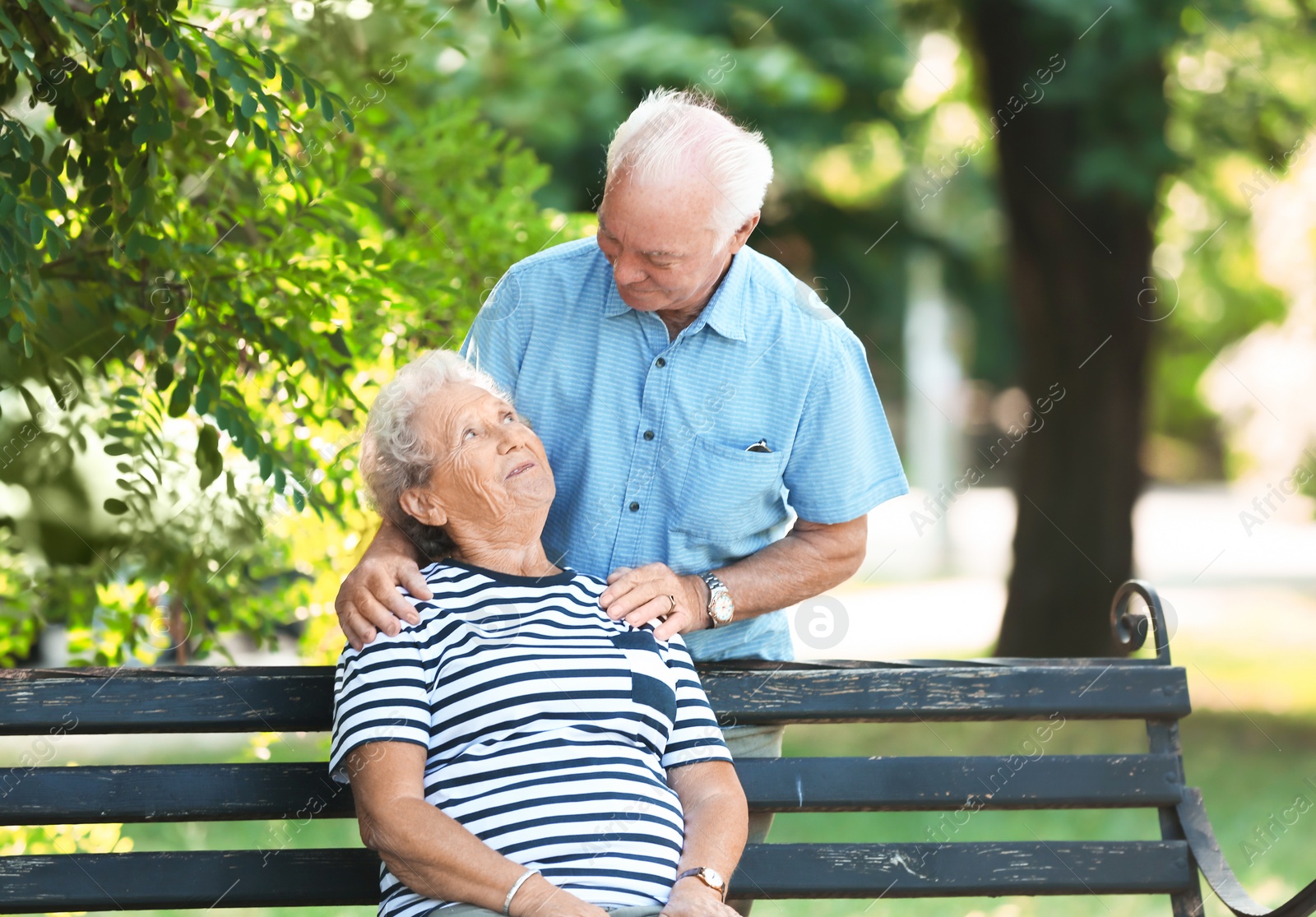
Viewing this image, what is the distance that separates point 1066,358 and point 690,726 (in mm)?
5854

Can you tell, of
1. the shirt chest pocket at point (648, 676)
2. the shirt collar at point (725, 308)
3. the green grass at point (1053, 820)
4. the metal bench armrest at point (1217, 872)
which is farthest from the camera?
the green grass at point (1053, 820)

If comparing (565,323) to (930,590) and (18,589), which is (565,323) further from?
(930,590)

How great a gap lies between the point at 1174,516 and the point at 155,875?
2751cm

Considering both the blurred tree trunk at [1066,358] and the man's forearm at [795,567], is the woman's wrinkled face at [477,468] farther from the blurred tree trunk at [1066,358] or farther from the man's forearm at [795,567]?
the blurred tree trunk at [1066,358]

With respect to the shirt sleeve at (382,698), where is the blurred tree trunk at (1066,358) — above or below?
below

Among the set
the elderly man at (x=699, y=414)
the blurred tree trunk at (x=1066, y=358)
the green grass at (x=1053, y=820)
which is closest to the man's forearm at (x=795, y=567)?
the elderly man at (x=699, y=414)

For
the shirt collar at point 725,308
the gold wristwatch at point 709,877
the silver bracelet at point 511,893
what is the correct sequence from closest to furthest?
the silver bracelet at point 511,893 → the gold wristwatch at point 709,877 → the shirt collar at point 725,308

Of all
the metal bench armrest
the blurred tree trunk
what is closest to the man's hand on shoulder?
the metal bench armrest

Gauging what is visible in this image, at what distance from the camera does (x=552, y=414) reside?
2555mm

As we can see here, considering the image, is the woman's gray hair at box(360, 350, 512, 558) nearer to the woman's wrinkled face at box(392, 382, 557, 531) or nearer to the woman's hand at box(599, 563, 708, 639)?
the woman's wrinkled face at box(392, 382, 557, 531)

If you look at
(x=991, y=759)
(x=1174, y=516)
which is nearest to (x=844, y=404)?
(x=991, y=759)

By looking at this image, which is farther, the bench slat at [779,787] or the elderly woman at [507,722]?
the bench slat at [779,787]

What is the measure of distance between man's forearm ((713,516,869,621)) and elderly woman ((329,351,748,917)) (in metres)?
0.20

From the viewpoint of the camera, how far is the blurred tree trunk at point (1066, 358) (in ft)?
24.2
